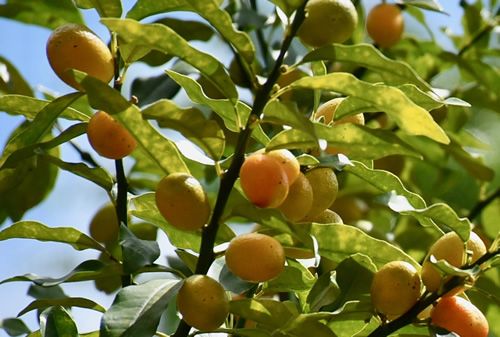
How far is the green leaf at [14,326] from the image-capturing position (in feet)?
3.51

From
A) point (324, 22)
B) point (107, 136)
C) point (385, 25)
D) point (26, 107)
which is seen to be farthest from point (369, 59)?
point (385, 25)

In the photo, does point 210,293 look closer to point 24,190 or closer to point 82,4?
point 82,4

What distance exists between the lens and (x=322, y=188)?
875mm

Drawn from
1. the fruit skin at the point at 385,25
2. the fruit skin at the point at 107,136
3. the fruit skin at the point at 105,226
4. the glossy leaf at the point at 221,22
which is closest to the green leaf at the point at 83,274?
the fruit skin at the point at 107,136

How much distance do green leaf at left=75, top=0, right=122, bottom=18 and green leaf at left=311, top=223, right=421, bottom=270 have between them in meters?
0.30

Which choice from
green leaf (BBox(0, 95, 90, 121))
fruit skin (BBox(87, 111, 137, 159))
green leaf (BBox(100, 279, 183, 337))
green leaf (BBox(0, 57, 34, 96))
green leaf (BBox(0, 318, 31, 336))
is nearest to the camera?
green leaf (BBox(100, 279, 183, 337))

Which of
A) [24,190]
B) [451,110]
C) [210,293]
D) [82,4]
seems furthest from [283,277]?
[451,110]

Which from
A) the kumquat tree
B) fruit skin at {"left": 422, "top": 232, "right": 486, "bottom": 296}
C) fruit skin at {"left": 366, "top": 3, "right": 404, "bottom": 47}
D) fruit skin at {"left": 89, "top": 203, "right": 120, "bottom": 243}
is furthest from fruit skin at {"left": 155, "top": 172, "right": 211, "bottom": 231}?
fruit skin at {"left": 366, "top": 3, "right": 404, "bottom": 47}

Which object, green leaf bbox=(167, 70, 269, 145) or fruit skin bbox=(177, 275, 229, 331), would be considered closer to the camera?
fruit skin bbox=(177, 275, 229, 331)

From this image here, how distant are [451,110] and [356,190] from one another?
0.33 meters

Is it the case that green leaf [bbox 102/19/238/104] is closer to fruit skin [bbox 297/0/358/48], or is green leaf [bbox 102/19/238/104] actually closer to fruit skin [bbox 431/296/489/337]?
fruit skin [bbox 297/0/358/48]

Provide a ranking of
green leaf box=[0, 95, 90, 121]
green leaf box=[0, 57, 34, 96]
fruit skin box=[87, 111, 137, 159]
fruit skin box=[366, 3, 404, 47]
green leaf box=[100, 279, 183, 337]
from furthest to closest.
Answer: fruit skin box=[366, 3, 404, 47] < green leaf box=[0, 57, 34, 96] < green leaf box=[0, 95, 90, 121] < fruit skin box=[87, 111, 137, 159] < green leaf box=[100, 279, 183, 337]

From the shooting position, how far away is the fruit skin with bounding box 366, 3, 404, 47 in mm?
1728

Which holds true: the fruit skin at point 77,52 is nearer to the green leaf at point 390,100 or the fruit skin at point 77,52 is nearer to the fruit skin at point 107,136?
the fruit skin at point 107,136
